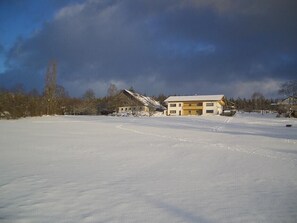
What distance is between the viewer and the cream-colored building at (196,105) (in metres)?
92.9

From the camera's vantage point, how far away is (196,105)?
3757 inches

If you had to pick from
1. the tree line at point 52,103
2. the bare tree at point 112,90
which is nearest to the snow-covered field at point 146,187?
the tree line at point 52,103

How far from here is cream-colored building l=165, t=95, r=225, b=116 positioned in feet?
305

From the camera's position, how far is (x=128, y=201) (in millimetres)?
6770

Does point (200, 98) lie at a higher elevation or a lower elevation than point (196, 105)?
higher

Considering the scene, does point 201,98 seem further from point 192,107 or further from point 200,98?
point 192,107

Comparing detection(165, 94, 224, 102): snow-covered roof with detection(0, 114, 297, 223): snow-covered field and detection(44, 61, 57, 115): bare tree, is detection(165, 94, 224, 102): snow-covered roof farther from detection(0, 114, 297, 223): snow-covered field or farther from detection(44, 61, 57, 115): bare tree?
detection(0, 114, 297, 223): snow-covered field

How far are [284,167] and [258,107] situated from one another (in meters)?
132

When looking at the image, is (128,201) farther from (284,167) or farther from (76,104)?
(76,104)

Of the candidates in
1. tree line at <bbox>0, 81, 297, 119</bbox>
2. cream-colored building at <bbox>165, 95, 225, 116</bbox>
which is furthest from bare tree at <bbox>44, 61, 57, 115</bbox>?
cream-colored building at <bbox>165, 95, 225, 116</bbox>

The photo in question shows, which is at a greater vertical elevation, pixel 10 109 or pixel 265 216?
pixel 10 109

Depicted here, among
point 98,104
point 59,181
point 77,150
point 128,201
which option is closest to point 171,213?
point 128,201

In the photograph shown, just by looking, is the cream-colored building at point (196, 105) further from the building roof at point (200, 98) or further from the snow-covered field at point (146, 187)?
the snow-covered field at point (146, 187)

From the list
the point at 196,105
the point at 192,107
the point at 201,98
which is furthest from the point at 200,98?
the point at 192,107
